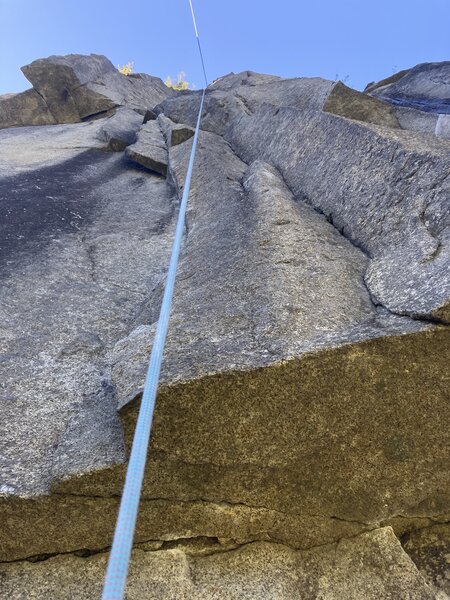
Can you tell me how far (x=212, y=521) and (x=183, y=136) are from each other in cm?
550

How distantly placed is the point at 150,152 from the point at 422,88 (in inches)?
205

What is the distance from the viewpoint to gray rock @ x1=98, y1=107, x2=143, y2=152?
7406 mm

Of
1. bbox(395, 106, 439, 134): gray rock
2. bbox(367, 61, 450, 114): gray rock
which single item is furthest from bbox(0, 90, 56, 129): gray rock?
bbox(395, 106, 439, 134): gray rock

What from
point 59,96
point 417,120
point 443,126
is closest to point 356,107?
point 417,120

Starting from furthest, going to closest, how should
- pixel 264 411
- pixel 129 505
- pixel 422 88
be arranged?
pixel 422 88
pixel 264 411
pixel 129 505

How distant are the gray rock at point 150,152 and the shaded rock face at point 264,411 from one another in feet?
10.4

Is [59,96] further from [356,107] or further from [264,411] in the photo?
[264,411]

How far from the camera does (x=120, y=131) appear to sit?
7.91 m

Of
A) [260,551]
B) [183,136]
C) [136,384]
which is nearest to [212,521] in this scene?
[260,551]

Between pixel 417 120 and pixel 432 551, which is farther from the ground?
pixel 417 120

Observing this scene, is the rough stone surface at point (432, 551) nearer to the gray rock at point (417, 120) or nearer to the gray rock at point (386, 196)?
the gray rock at point (386, 196)

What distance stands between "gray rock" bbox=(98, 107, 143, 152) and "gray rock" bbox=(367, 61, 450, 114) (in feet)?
14.2

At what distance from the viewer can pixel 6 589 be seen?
2035 millimetres

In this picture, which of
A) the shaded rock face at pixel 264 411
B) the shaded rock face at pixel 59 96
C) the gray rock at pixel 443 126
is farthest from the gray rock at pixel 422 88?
the shaded rock face at pixel 59 96
